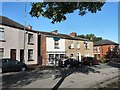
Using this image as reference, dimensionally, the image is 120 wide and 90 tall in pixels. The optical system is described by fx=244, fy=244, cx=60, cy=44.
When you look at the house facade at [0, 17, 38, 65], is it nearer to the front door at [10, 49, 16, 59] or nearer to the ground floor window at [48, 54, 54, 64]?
the front door at [10, 49, 16, 59]

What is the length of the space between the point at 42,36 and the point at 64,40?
19.8 ft

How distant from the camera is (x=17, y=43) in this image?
1378 inches

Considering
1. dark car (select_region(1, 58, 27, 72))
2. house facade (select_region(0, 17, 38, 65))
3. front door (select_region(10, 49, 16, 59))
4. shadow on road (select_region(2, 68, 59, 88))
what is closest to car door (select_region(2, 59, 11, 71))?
dark car (select_region(1, 58, 27, 72))

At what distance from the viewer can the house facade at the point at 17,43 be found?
3281 cm

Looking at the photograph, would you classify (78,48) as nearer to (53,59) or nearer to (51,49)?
(51,49)

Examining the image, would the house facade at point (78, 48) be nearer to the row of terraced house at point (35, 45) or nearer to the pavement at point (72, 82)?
the row of terraced house at point (35, 45)

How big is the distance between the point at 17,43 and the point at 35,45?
4.64 metres

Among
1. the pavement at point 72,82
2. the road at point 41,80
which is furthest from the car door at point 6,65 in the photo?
the pavement at point 72,82

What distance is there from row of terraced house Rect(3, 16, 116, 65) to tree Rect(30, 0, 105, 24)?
21.0m

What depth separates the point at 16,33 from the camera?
34.8 meters

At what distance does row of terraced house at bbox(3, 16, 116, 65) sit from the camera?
109ft

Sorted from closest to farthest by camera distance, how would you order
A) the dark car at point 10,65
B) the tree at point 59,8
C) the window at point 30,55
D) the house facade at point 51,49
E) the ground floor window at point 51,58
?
1. the tree at point 59,8
2. the dark car at point 10,65
3. the window at point 30,55
4. the house facade at point 51,49
5. the ground floor window at point 51,58

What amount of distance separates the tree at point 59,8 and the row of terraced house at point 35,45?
68.9 feet

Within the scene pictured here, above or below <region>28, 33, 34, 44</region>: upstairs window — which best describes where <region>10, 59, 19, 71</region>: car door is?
below
